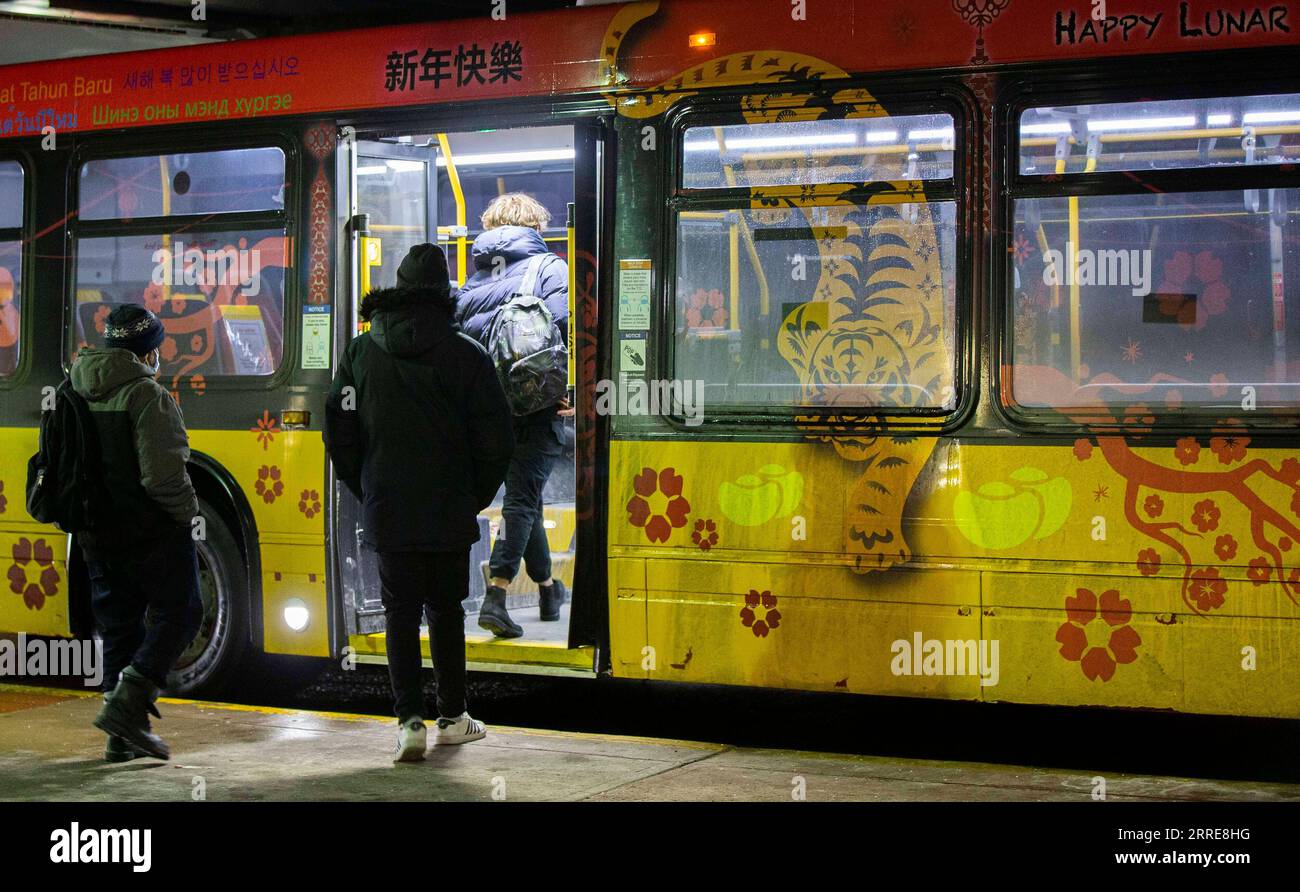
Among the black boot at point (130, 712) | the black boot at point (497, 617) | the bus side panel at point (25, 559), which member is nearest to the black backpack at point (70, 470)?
the black boot at point (130, 712)

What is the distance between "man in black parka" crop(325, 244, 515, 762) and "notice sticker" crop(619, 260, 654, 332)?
80 centimetres

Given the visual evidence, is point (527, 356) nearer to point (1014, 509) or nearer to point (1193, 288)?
point (1014, 509)

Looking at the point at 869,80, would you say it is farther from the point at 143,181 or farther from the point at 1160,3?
the point at 143,181

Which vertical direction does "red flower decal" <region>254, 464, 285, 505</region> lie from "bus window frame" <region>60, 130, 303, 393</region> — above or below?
below

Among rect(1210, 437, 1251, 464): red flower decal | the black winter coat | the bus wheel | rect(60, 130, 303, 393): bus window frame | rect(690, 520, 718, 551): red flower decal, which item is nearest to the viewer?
rect(1210, 437, 1251, 464): red flower decal

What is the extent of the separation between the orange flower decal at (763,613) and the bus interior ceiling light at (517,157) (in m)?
4.39

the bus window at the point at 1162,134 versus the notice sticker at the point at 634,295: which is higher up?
the bus window at the point at 1162,134

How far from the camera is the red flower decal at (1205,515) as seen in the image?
5980mm

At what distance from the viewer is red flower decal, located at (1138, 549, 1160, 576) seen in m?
6.06

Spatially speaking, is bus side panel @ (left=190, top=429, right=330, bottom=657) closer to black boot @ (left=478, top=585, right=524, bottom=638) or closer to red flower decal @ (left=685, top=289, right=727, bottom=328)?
black boot @ (left=478, top=585, right=524, bottom=638)

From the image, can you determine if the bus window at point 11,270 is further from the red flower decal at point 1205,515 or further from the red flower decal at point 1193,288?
the red flower decal at point 1205,515

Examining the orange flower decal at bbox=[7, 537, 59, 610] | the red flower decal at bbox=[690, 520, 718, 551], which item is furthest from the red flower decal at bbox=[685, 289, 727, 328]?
the orange flower decal at bbox=[7, 537, 59, 610]

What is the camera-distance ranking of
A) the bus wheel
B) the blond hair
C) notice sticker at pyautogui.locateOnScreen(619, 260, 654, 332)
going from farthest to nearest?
the blond hair < the bus wheel < notice sticker at pyautogui.locateOnScreen(619, 260, 654, 332)
